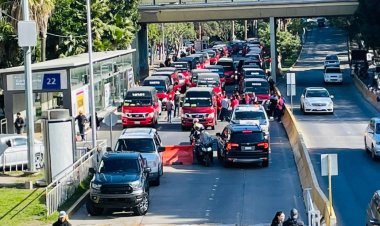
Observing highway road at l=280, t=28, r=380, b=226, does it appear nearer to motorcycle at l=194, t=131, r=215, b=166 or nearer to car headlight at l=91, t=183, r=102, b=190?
motorcycle at l=194, t=131, r=215, b=166

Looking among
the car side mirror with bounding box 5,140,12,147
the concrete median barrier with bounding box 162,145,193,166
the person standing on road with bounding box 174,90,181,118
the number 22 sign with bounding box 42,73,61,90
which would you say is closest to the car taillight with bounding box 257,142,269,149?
the concrete median barrier with bounding box 162,145,193,166

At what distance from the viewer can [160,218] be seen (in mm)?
26516

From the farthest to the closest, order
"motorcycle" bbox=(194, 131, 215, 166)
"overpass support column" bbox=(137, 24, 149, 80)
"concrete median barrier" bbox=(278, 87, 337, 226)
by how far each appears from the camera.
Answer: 1. "overpass support column" bbox=(137, 24, 149, 80)
2. "motorcycle" bbox=(194, 131, 215, 166)
3. "concrete median barrier" bbox=(278, 87, 337, 226)

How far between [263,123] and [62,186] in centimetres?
1697

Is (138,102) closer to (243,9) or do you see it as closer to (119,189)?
(119,189)

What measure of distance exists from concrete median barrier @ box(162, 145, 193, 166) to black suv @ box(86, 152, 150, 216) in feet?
32.8

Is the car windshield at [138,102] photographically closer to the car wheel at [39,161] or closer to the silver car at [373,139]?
the car wheel at [39,161]

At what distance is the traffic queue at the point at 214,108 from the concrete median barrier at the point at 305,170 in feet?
4.36

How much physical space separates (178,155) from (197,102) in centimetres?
1138

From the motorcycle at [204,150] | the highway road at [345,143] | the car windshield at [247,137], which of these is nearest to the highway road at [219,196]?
the motorcycle at [204,150]

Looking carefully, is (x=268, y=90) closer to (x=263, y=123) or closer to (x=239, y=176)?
(x=263, y=123)

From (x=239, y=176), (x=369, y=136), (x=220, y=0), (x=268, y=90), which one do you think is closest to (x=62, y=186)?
(x=239, y=176)

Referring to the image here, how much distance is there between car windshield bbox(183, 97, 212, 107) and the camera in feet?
161

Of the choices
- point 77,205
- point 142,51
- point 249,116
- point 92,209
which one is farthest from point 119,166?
point 142,51
